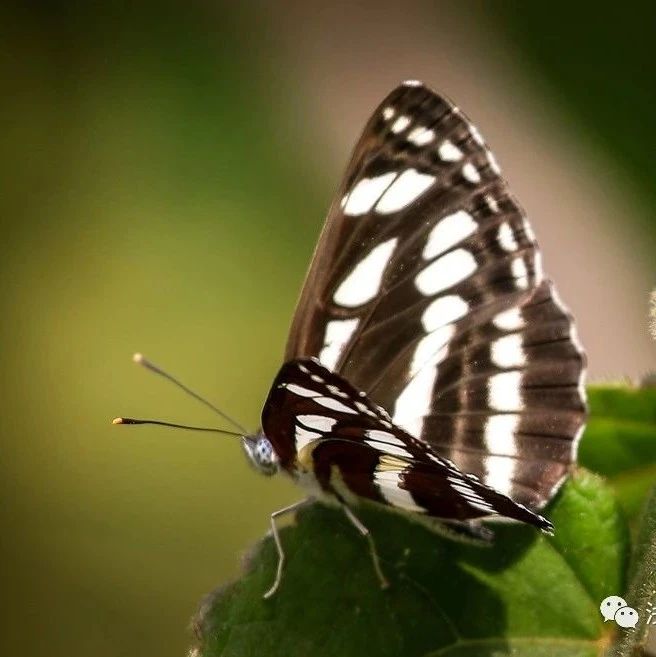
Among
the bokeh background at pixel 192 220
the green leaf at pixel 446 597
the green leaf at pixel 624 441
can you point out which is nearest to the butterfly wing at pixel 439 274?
the green leaf at pixel 624 441

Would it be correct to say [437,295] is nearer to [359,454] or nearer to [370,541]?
[359,454]

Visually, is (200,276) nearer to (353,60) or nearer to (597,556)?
(353,60)

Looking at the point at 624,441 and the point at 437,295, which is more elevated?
the point at 437,295

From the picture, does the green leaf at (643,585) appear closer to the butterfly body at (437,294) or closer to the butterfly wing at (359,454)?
the butterfly wing at (359,454)

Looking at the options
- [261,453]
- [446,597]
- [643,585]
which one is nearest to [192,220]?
[261,453]

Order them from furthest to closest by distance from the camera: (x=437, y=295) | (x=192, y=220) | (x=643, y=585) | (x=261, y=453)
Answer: (x=192, y=220) < (x=437, y=295) < (x=261, y=453) < (x=643, y=585)
